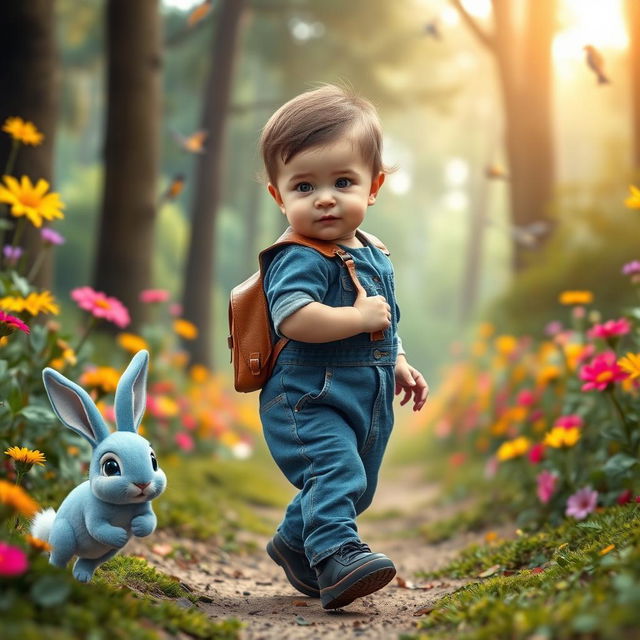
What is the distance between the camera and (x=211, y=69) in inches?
406

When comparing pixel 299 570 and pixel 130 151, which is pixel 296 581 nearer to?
pixel 299 570

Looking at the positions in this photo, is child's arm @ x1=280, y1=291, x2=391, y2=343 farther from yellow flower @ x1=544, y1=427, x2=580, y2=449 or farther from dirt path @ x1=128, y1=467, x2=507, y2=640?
yellow flower @ x1=544, y1=427, x2=580, y2=449

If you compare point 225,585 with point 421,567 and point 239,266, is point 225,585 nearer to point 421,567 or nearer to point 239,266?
point 421,567

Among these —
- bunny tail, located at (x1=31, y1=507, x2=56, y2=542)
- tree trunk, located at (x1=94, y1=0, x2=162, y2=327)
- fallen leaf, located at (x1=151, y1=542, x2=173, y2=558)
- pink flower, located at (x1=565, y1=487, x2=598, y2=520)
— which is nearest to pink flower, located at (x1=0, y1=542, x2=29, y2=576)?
bunny tail, located at (x1=31, y1=507, x2=56, y2=542)

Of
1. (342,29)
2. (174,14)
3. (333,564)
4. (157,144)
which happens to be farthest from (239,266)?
(333,564)

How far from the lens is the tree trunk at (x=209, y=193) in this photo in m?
9.85

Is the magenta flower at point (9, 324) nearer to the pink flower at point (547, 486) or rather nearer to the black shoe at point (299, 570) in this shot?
the black shoe at point (299, 570)

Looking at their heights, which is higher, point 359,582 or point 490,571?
point 490,571

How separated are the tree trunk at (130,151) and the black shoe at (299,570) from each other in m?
3.96

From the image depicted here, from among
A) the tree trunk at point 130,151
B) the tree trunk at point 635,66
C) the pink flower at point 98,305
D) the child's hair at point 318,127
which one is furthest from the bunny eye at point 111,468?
the tree trunk at point 635,66

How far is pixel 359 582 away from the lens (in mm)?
2285

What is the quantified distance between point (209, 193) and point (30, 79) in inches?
217

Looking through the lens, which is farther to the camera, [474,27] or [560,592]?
[474,27]

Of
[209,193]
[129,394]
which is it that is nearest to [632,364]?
[129,394]
